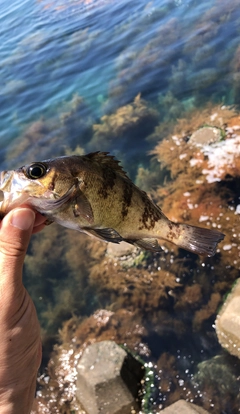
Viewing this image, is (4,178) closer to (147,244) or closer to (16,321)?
(16,321)

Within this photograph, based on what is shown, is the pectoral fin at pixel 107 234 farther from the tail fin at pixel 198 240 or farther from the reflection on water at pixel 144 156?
the reflection on water at pixel 144 156

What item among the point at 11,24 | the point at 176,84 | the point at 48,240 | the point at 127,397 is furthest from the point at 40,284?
the point at 11,24

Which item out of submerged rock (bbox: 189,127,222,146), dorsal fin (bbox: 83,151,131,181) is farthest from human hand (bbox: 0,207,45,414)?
submerged rock (bbox: 189,127,222,146)

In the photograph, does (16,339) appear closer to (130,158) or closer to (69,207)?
(69,207)

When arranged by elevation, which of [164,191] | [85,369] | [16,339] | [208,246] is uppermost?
[16,339]

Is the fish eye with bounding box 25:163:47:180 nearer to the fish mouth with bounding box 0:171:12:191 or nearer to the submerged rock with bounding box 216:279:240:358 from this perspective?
the fish mouth with bounding box 0:171:12:191

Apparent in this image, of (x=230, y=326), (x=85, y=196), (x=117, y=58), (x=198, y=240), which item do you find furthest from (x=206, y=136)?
(x=117, y=58)

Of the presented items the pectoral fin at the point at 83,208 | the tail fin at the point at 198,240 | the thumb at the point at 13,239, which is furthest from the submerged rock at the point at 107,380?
the pectoral fin at the point at 83,208
